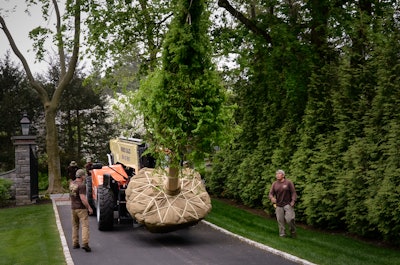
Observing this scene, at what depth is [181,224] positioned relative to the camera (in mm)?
14883

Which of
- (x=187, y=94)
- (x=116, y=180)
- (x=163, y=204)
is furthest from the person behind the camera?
(x=116, y=180)

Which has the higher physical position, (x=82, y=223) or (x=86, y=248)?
(x=82, y=223)

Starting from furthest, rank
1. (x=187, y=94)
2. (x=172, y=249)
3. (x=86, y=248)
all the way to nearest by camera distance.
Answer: (x=172, y=249), (x=86, y=248), (x=187, y=94)

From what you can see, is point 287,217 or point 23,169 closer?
point 287,217

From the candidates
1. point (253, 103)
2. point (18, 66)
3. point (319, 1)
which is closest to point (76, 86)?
point (18, 66)

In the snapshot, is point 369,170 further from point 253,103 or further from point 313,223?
point 253,103

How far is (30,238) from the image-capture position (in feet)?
54.4

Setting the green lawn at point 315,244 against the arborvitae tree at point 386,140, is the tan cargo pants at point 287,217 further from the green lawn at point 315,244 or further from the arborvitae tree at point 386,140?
the arborvitae tree at point 386,140

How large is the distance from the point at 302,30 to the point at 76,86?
65.9 feet

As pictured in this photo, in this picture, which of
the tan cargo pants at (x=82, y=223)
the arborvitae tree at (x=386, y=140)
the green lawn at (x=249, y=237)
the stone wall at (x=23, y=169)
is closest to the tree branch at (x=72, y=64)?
the stone wall at (x=23, y=169)

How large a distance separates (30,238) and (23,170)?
11619 mm

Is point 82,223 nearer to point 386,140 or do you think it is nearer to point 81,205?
point 81,205

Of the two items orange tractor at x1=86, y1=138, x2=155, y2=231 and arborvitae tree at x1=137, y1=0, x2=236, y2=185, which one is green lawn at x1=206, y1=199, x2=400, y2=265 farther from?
arborvitae tree at x1=137, y1=0, x2=236, y2=185

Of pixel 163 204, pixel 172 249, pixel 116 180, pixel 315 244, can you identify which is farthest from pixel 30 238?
pixel 315 244
